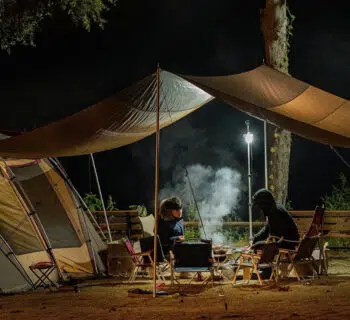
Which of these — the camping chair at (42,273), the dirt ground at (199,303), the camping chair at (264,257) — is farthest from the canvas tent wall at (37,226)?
the camping chair at (264,257)

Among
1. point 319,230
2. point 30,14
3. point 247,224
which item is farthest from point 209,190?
point 319,230

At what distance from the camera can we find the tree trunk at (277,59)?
36.1ft

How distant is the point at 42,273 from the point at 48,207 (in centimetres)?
133

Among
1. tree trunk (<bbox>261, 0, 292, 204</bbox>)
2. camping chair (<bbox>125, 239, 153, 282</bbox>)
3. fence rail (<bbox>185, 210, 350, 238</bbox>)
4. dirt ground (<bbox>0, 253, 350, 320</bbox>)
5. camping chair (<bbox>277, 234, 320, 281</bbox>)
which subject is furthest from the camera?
tree trunk (<bbox>261, 0, 292, 204</bbox>)

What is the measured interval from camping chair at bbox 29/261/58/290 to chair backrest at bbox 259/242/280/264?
9.44 feet

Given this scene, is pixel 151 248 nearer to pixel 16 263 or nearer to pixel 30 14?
pixel 16 263

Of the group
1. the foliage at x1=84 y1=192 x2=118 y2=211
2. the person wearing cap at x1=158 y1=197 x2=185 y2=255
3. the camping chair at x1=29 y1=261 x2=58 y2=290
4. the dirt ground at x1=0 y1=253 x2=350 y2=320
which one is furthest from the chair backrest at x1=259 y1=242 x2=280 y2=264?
the foliage at x1=84 y1=192 x2=118 y2=211

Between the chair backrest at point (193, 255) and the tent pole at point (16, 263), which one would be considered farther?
the tent pole at point (16, 263)

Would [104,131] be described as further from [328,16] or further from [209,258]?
[328,16]

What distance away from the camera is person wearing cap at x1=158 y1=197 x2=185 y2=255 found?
27.2 ft

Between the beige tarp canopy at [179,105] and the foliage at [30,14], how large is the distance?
885 centimetres

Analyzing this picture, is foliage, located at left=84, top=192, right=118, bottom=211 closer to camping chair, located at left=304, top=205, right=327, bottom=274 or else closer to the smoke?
the smoke

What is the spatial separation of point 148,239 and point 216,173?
1140 centimetres

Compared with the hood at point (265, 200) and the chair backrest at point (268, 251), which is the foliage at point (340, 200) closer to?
the hood at point (265, 200)
